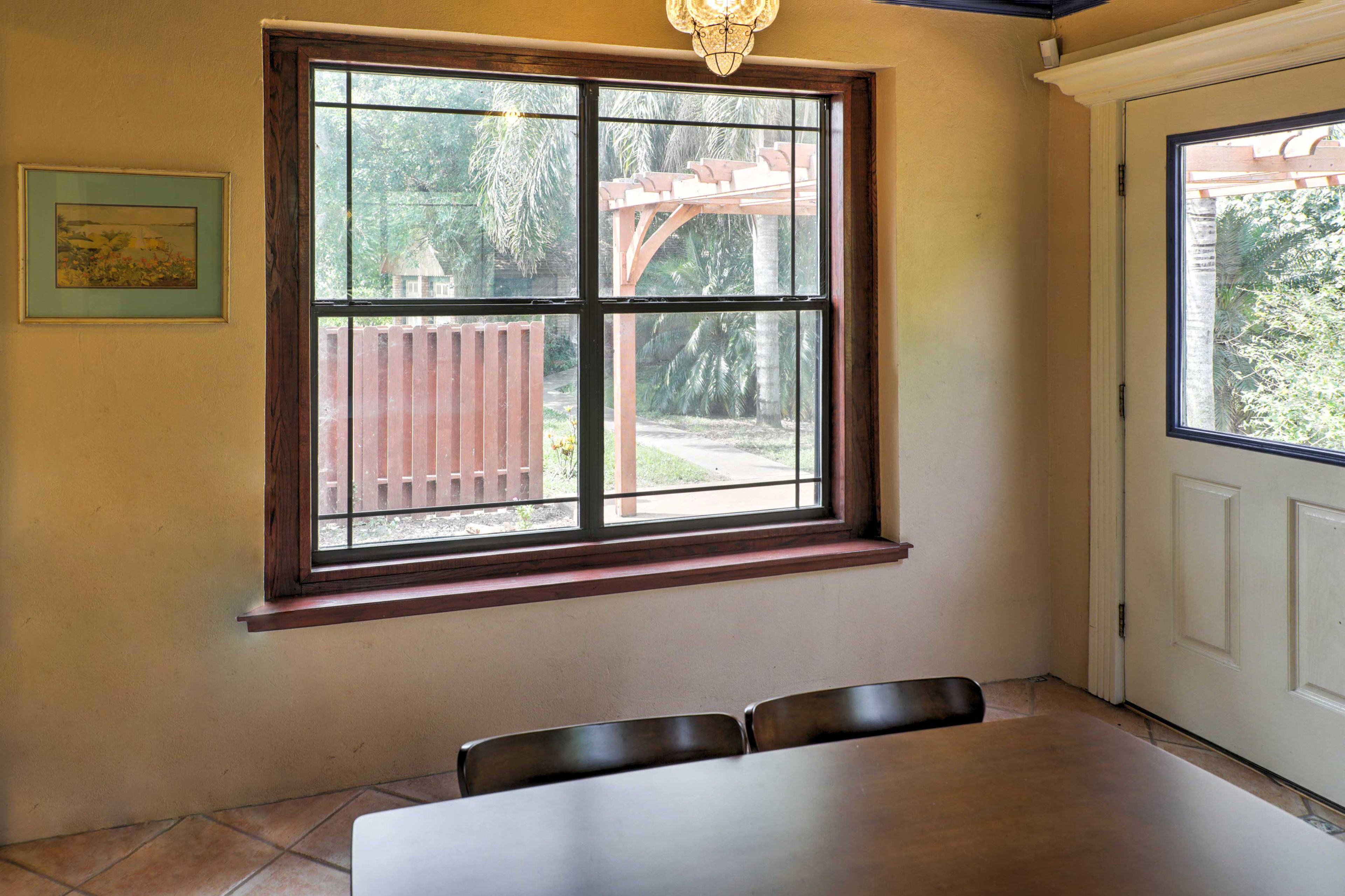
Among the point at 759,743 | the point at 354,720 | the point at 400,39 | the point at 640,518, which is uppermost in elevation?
the point at 400,39

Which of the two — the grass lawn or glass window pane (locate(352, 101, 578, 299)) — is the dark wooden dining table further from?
glass window pane (locate(352, 101, 578, 299))

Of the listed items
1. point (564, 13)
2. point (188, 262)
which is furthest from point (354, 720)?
point (564, 13)

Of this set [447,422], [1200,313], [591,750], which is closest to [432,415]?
[447,422]

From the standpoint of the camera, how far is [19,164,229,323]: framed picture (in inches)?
106

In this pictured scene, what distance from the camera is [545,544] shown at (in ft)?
11.1

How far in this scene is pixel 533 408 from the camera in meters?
3.36

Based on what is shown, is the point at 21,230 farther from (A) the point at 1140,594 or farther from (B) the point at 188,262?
(A) the point at 1140,594

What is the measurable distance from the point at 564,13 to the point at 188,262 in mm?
1364

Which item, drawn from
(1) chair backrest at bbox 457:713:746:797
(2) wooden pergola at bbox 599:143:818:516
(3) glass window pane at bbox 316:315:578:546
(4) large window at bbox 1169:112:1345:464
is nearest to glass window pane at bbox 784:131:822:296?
Result: (2) wooden pergola at bbox 599:143:818:516

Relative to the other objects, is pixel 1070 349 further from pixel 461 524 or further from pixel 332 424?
pixel 332 424

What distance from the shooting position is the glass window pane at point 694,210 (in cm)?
Result: 339

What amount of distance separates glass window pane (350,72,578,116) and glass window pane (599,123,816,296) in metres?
0.18

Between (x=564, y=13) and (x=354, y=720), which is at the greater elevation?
(x=564, y=13)

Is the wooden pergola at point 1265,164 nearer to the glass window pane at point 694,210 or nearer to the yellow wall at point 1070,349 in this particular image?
the yellow wall at point 1070,349
